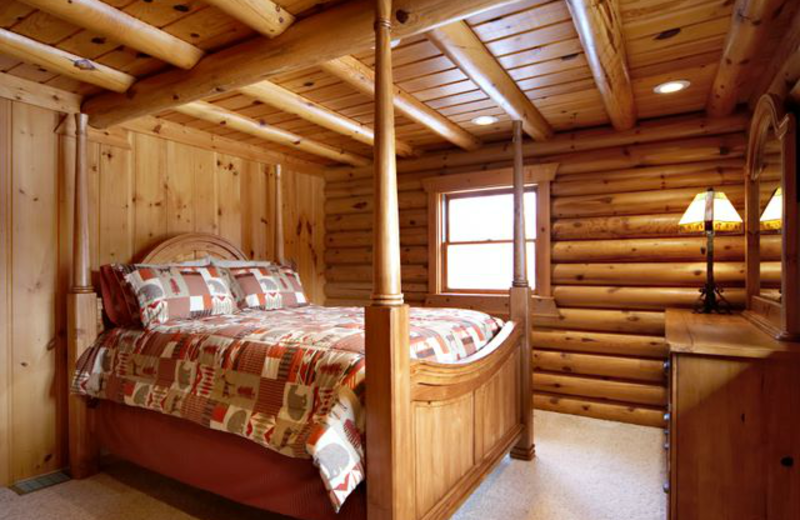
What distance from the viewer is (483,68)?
2469mm

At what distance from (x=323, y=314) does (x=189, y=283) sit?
0.89 meters

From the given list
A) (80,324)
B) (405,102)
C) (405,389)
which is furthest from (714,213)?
(80,324)

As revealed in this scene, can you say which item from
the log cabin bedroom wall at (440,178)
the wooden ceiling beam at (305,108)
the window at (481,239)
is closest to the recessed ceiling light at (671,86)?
the log cabin bedroom wall at (440,178)

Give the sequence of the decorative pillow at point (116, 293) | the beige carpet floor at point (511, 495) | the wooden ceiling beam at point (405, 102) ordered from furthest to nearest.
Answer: the decorative pillow at point (116, 293) < the wooden ceiling beam at point (405, 102) < the beige carpet floor at point (511, 495)

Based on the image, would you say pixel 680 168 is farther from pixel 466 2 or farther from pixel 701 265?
pixel 466 2

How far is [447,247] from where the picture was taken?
14.7 feet

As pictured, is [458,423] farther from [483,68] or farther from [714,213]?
[714,213]

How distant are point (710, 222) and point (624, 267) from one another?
32.2 inches

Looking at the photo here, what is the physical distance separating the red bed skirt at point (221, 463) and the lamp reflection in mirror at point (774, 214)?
2202mm

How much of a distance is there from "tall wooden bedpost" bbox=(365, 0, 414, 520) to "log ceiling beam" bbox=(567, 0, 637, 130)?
34.3 inches

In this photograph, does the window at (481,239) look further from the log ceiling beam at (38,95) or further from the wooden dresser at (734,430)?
the log ceiling beam at (38,95)

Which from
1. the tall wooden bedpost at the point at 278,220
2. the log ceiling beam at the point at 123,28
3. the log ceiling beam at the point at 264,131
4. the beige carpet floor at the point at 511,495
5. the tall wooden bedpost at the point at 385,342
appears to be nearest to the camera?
the tall wooden bedpost at the point at 385,342

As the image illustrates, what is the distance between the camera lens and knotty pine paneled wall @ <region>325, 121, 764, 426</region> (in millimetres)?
3357

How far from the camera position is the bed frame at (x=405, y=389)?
161 centimetres
